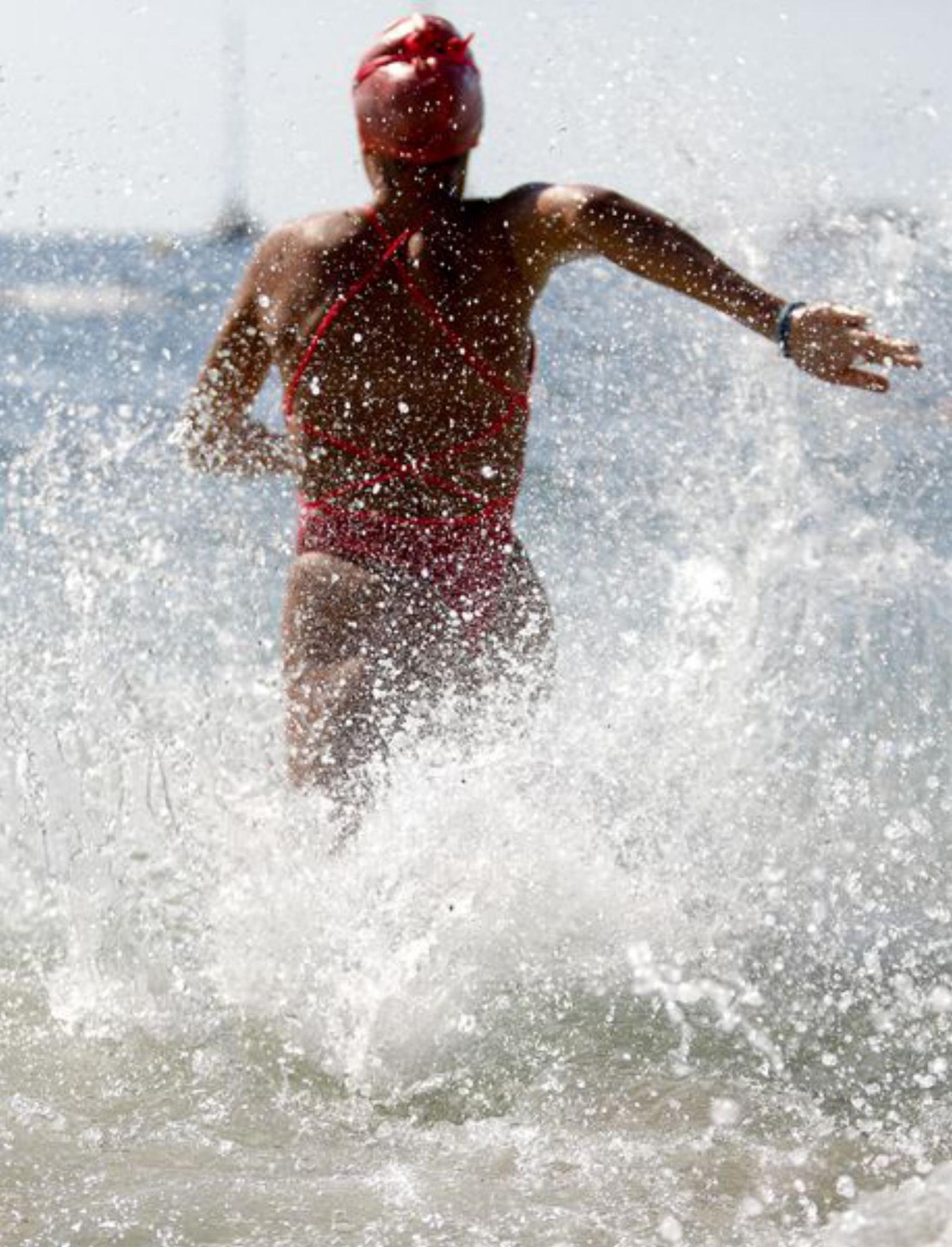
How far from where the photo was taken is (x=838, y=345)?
11.2ft

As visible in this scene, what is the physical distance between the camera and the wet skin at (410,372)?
11.5 feet

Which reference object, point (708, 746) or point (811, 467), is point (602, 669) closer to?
point (708, 746)

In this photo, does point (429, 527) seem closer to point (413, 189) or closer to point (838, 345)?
point (413, 189)

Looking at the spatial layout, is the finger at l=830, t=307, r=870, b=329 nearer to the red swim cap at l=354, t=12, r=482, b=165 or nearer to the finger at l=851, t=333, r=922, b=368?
the finger at l=851, t=333, r=922, b=368

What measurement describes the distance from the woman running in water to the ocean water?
16 cm

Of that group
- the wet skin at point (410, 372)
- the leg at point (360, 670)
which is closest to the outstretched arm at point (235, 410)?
the wet skin at point (410, 372)

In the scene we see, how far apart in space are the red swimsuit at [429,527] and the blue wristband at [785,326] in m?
0.55

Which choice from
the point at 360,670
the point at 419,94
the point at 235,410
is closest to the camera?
the point at 419,94

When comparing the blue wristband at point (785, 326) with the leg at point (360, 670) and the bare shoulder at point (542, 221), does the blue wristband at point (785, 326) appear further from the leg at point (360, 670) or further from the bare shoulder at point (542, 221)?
the leg at point (360, 670)

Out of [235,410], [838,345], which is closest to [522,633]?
[235,410]

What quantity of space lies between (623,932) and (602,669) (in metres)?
1.41

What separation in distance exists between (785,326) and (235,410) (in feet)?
4.00

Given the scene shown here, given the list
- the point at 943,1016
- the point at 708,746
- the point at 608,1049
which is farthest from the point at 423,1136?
the point at 708,746

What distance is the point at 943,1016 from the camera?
3615 millimetres
